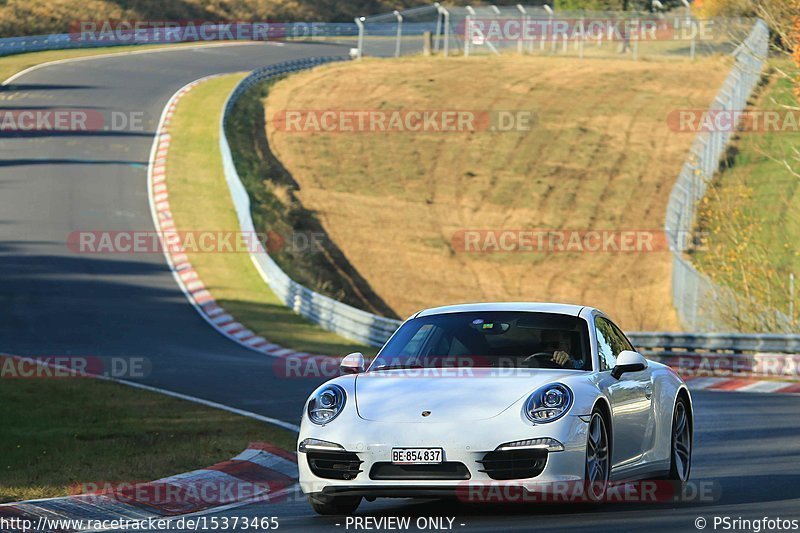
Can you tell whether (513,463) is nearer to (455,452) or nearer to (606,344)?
(455,452)

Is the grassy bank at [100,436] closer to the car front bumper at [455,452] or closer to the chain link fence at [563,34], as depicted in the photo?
the car front bumper at [455,452]

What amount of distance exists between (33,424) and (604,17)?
179 ft

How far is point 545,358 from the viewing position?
946cm

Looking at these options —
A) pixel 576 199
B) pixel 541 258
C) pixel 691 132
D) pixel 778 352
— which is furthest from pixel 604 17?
pixel 778 352

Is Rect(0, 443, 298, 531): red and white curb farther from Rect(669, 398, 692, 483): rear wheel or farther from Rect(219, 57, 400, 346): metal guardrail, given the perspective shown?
Rect(219, 57, 400, 346): metal guardrail

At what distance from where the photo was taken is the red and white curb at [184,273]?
1049 inches

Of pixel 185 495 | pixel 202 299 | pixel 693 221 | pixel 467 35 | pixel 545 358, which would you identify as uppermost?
pixel 545 358

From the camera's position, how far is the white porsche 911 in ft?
27.2

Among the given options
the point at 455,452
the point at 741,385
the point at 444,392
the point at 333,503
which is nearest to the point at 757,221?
the point at 741,385

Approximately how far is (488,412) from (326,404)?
1.10m

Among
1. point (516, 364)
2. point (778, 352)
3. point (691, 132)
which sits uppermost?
point (516, 364)

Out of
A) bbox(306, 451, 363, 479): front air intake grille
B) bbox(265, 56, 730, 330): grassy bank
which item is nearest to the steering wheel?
bbox(306, 451, 363, 479): front air intake grille

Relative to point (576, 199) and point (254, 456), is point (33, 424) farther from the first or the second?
point (576, 199)

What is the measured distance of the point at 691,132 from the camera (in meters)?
50.1
